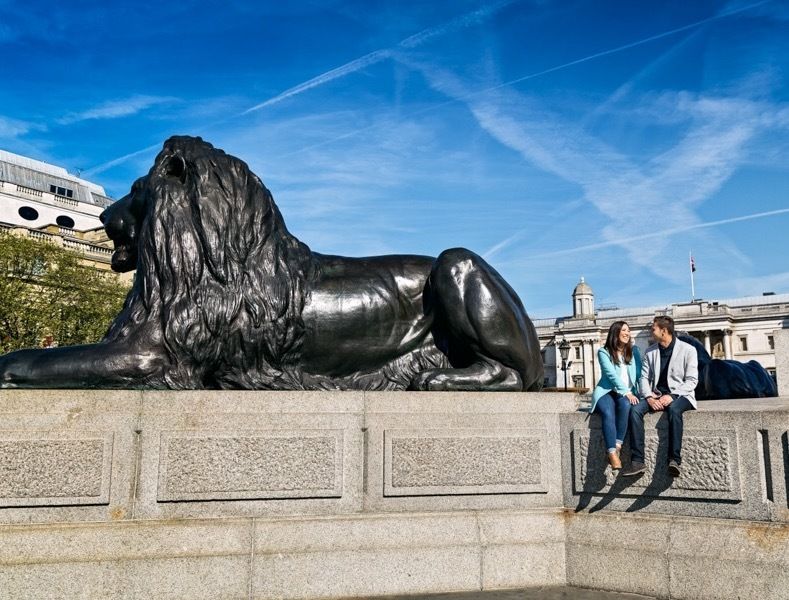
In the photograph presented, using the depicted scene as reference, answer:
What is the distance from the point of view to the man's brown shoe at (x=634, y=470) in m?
4.93

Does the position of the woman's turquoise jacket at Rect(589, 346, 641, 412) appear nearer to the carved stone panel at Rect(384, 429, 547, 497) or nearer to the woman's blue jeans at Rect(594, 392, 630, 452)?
the woman's blue jeans at Rect(594, 392, 630, 452)

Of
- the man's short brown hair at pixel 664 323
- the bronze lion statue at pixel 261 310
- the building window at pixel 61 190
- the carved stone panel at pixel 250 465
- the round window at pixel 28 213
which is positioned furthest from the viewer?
the building window at pixel 61 190

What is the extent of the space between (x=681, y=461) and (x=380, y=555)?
2.16m

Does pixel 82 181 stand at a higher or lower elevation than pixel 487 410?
higher

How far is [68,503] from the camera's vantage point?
4.41 metres

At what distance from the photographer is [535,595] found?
4848 millimetres

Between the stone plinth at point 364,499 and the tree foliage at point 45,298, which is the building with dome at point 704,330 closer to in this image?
the tree foliage at point 45,298

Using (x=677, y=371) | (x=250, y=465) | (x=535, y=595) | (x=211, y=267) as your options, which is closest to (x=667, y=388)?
(x=677, y=371)

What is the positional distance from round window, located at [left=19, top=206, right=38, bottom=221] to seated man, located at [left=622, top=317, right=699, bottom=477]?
58525 millimetres

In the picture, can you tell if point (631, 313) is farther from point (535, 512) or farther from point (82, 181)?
point (535, 512)

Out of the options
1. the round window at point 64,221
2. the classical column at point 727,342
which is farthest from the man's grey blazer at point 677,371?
the classical column at point 727,342

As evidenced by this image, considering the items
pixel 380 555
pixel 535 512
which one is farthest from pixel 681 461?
pixel 380 555

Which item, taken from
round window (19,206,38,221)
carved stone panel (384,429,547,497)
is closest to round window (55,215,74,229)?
round window (19,206,38,221)

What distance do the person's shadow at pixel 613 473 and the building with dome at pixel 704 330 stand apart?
76498 millimetres
